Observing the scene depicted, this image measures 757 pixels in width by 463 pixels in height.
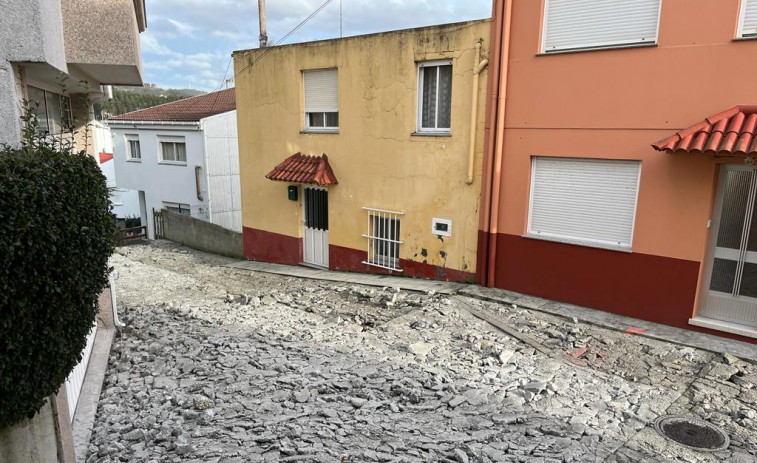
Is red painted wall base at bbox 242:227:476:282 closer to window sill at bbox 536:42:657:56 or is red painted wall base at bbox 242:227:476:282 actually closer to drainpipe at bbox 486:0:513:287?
drainpipe at bbox 486:0:513:287

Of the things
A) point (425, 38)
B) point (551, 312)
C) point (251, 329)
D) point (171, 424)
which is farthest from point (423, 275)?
point (171, 424)

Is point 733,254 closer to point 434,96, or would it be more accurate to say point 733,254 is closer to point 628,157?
point 628,157

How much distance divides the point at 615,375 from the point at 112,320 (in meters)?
6.91

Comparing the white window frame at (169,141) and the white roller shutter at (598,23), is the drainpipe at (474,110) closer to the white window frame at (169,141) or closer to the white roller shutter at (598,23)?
the white roller shutter at (598,23)

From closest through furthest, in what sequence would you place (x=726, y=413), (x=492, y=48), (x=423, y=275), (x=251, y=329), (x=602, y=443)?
(x=602, y=443) → (x=726, y=413) → (x=251, y=329) → (x=492, y=48) → (x=423, y=275)

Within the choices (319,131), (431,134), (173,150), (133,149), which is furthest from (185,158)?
(431,134)

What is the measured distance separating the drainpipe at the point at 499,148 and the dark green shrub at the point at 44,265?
21.6 ft

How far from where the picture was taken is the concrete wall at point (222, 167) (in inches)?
A: 808

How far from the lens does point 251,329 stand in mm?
7719

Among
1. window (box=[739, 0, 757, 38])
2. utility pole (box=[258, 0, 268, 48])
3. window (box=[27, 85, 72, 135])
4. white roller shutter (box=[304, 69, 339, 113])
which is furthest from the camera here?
utility pole (box=[258, 0, 268, 48])

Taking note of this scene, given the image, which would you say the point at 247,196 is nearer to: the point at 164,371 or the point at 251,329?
the point at 251,329

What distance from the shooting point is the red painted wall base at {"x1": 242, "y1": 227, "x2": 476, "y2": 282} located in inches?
402

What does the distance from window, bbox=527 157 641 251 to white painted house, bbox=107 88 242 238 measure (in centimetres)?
1544

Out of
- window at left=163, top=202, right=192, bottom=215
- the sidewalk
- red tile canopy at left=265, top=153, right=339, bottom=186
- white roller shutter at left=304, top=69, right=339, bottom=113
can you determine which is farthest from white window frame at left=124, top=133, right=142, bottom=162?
the sidewalk
